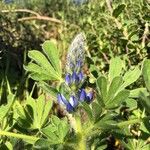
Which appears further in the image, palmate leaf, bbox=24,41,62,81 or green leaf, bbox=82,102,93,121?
palmate leaf, bbox=24,41,62,81

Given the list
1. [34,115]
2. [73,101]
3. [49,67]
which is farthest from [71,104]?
[34,115]

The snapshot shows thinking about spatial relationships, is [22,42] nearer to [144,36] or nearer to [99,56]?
[99,56]

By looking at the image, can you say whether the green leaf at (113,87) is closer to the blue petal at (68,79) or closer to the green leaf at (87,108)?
the green leaf at (87,108)

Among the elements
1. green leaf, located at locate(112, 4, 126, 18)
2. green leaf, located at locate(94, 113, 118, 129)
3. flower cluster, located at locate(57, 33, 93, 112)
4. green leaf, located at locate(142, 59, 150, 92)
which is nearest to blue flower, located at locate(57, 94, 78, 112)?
flower cluster, located at locate(57, 33, 93, 112)

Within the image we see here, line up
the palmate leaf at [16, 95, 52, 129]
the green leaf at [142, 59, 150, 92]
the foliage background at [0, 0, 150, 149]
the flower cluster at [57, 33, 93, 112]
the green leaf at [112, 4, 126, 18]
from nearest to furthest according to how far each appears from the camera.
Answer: the green leaf at [142, 59, 150, 92], the flower cluster at [57, 33, 93, 112], the palmate leaf at [16, 95, 52, 129], the green leaf at [112, 4, 126, 18], the foliage background at [0, 0, 150, 149]

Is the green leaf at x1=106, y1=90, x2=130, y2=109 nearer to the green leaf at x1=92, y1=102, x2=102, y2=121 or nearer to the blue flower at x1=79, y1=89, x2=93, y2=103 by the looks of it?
the green leaf at x1=92, y1=102, x2=102, y2=121

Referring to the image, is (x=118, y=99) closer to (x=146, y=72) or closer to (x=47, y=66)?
(x=146, y=72)

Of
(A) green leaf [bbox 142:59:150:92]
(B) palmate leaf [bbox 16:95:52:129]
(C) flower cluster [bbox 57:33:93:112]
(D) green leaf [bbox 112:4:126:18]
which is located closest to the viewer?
(A) green leaf [bbox 142:59:150:92]

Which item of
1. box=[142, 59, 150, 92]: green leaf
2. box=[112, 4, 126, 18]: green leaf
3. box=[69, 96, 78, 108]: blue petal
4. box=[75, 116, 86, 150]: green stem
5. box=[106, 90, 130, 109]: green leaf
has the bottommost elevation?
box=[75, 116, 86, 150]: green stem
